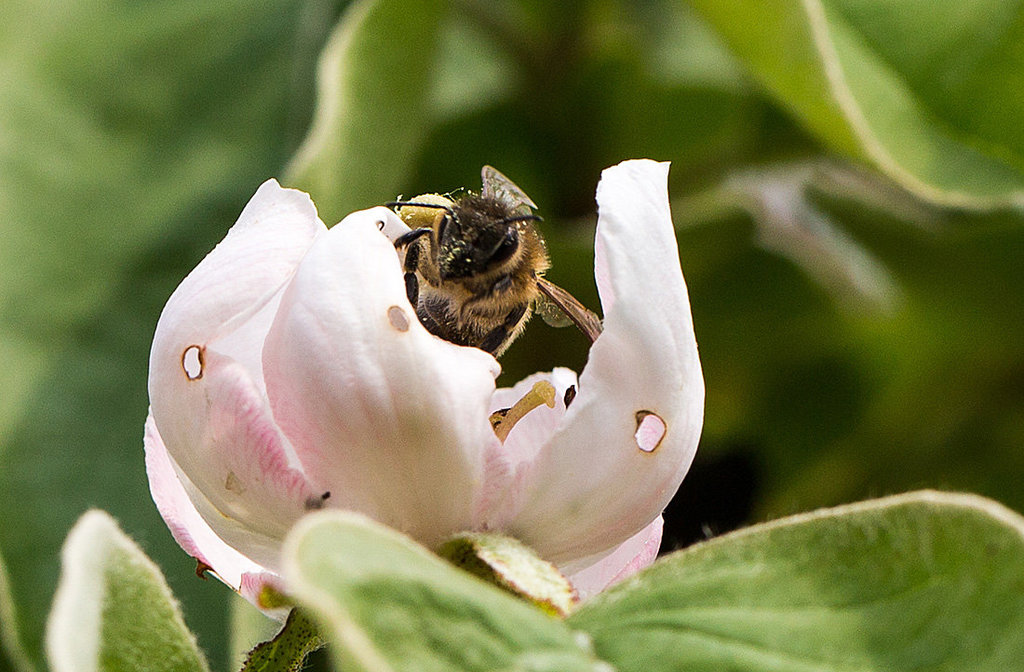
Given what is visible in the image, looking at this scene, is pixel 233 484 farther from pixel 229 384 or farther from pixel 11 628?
pixel 11 628

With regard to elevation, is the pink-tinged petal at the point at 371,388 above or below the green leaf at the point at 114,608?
above

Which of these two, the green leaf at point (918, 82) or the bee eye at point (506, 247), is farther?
the green leaf at point (918, 82)

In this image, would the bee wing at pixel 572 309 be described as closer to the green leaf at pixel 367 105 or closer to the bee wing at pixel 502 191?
the bee wing at pixel 502 191

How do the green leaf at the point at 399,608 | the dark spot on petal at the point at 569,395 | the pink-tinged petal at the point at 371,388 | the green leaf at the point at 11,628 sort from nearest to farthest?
the green leaf at the point at 399,608
the pink-tinged petal at the point at 371,388
the dark spot on petal at the point at 569,395
the green leaf at the point at 11,628

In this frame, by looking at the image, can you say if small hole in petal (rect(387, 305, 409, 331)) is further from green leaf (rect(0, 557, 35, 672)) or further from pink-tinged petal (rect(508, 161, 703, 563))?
green leaf (rect(0, 557, 35, 672))

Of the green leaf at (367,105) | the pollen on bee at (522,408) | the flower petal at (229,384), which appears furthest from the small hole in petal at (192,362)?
the green leaf at (367,105)

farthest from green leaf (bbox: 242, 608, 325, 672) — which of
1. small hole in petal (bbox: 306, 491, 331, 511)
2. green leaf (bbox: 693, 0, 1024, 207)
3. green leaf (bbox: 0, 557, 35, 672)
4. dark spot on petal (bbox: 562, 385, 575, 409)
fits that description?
green leaf (bbox: 693, 0, 1024, 207)

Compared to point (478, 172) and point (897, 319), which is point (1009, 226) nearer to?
point (897, 319)
